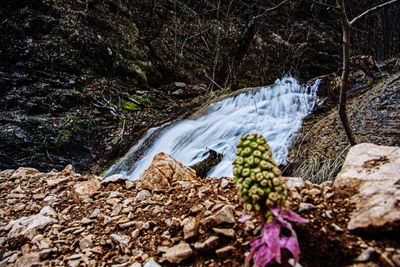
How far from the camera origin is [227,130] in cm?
433

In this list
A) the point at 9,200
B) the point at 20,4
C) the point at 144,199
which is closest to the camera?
the point at 144,199

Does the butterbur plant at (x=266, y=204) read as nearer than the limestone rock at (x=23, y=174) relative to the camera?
Yes

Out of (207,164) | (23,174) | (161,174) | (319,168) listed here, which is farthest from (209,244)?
(23,174)

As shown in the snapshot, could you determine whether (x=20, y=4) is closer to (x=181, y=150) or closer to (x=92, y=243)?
(x=181, y=150)

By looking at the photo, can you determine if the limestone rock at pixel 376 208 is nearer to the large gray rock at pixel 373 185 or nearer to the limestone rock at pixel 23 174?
the large gray rock at pixel 373 185

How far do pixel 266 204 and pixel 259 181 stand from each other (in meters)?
0.10

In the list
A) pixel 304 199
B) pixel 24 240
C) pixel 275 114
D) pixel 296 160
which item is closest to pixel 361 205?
pixel 304 199

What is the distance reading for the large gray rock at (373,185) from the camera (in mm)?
891

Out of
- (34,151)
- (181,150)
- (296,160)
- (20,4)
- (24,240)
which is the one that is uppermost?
(20,4)

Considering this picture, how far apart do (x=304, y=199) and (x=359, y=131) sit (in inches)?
84.6

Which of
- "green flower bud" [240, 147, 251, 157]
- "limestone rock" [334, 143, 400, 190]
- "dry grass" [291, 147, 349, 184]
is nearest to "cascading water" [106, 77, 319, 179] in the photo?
"dry grass" [291, 147, 349, 184]

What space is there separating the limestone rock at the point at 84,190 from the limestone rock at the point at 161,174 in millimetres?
498

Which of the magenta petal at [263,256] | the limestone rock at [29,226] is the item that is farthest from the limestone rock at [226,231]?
the limestone rock at [29,226]

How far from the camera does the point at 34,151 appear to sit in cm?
409
